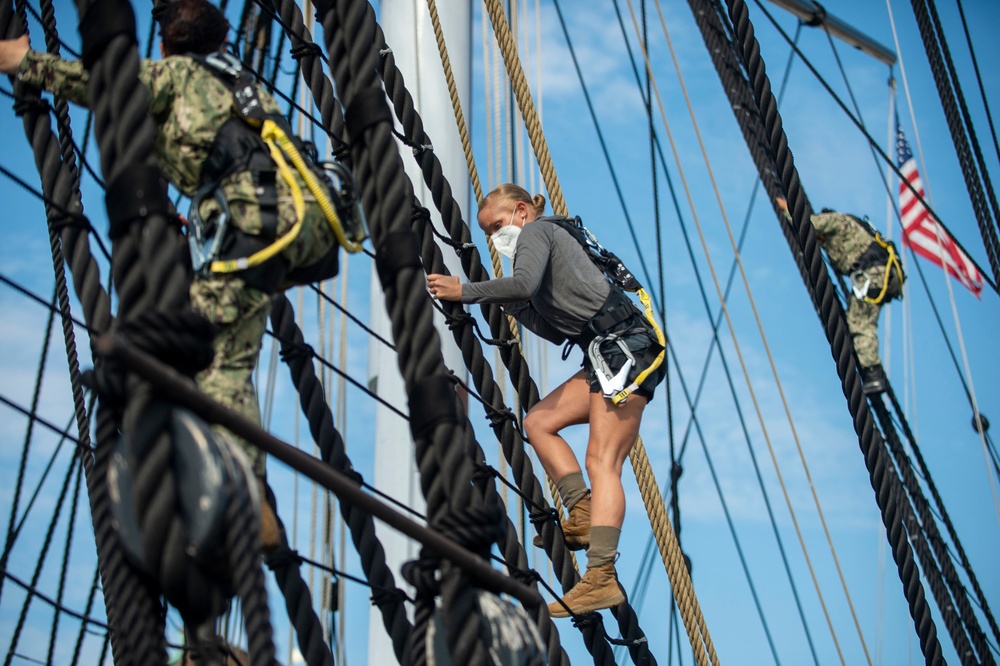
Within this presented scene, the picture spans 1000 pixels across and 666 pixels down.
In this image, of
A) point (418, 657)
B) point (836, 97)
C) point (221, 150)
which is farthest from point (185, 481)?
point (836, 97)

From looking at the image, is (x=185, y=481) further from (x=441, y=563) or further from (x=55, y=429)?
(x=55, y=429)

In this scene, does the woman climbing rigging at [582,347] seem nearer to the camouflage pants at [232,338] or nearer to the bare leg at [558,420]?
the bare leg at [558,420]

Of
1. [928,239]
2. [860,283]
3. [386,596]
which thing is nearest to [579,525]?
[386,596]

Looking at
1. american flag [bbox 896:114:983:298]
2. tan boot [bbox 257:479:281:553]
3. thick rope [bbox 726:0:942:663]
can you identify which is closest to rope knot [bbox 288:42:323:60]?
thick rope [bbox 726:0:942:663]

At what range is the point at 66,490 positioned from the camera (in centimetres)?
517

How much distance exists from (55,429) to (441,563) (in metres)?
1.48

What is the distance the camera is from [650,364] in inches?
124

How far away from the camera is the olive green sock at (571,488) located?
327 centimetres

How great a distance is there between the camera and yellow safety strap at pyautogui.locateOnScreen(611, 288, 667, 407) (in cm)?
309

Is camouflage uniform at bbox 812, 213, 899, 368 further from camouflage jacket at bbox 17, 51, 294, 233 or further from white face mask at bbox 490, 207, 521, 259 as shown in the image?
camouflage jacket at bbox 17, 51, 294, 233

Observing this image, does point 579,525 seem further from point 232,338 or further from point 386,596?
point 232,338

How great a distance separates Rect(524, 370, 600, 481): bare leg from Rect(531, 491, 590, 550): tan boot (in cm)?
8

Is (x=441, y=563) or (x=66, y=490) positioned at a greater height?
(x=66, y=490)

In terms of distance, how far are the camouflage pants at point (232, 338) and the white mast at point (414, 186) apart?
2633 millimetres
